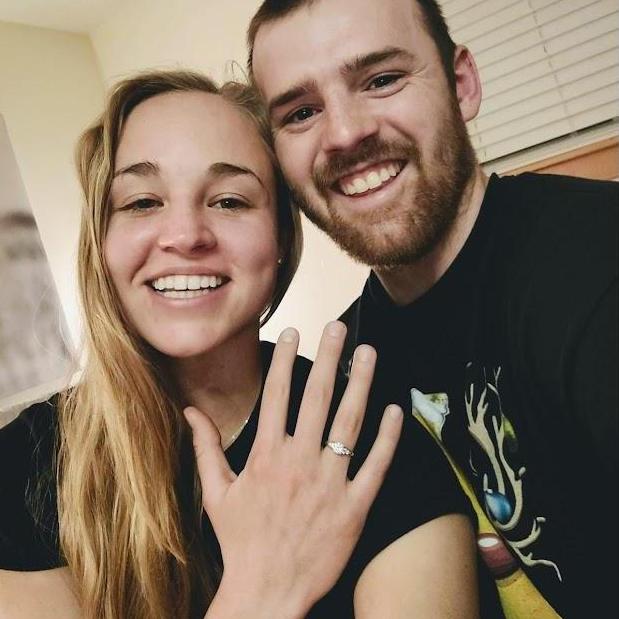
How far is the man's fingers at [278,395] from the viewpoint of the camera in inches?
30.7

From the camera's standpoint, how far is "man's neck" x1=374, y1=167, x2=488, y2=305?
0.95 meters

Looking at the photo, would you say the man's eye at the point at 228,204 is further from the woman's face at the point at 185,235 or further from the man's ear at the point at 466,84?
the man's ear at the point at 466,84

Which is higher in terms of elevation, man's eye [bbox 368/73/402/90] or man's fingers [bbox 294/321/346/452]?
man's eye [bbox 368/73/402/90]

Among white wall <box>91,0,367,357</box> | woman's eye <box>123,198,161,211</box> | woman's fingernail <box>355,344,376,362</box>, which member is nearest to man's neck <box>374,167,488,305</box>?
woman's fingernail <box>355,344,376,362</box>

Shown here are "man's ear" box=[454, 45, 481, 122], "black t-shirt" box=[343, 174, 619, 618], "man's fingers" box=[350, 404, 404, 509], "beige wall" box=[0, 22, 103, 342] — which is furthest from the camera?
"beige wall" box=[0, 22, 103, 342]

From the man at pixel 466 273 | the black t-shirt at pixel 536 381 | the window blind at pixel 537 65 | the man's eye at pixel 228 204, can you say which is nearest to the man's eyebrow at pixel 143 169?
the man's eye at pixel 228 204

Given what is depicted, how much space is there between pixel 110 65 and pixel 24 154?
0.72 m

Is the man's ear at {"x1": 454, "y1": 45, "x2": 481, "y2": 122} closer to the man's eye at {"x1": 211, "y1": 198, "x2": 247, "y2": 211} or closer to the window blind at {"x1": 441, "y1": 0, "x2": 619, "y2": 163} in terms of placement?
the man's eye at {"x1": 211, "y1": 198, "x2": 247, "y2": 211}

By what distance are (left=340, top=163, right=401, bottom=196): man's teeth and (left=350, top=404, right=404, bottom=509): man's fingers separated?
435 mm

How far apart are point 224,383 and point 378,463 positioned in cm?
36

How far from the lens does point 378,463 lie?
30.0 inches

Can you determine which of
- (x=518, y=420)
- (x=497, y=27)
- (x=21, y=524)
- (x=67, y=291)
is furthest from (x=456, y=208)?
(x=67, y=291)

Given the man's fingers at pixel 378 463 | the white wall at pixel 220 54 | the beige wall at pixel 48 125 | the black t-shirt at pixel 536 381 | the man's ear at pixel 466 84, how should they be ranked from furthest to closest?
the beige wall at pixel 48 125, the white wall at pixel 220 54, the man's ear at pixel 466 84, the man's fingers at pixel 378 463, the black t-shirt at pixel 536 381

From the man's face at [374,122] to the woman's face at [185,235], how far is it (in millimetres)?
162
